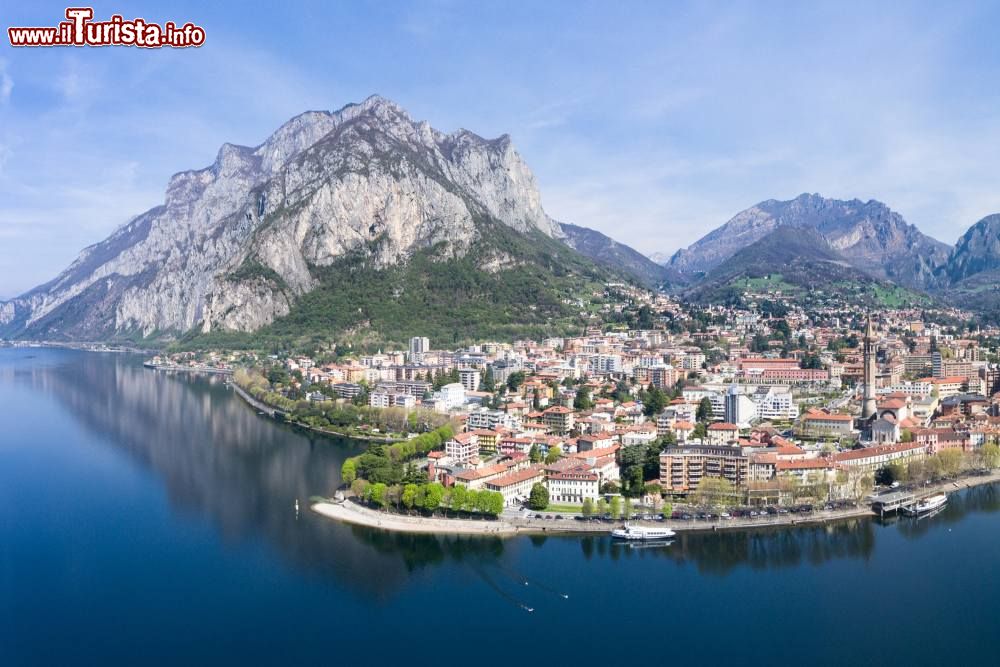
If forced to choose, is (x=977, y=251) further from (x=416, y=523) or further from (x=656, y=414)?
(x=416, y=523)

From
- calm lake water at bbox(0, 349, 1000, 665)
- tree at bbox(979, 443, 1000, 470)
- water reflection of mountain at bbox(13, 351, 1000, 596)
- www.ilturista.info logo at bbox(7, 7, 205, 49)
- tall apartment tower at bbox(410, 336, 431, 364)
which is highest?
www.ilturista.info logo at bbox(7, 7, 205, 49)

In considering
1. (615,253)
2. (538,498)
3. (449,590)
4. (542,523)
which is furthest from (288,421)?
(615,253)

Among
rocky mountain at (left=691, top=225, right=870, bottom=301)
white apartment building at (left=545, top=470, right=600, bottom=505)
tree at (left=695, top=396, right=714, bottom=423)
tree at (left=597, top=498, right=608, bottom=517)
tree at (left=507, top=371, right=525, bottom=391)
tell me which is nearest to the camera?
tree at (left=597, top=498, right=608, bottom=517)

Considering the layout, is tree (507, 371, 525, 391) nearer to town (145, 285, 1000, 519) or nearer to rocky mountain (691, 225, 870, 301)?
town (145, 285, 1000, 519)

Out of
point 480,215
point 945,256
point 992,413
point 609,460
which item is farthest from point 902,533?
point 945,256

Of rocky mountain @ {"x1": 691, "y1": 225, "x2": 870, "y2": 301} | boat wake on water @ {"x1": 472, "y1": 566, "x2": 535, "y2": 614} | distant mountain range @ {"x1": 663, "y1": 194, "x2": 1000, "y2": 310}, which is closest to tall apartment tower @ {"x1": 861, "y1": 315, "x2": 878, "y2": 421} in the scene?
boat wake on water @ {"x1": 472, "y1": 566, "x2": 535, "y2": 614}

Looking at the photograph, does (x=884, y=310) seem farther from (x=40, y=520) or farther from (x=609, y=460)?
(x=40, y=520)

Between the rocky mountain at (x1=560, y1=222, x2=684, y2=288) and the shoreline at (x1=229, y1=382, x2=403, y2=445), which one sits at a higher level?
the rocky mountain at (x1=560, y1=222, x2=684, y2=288)
